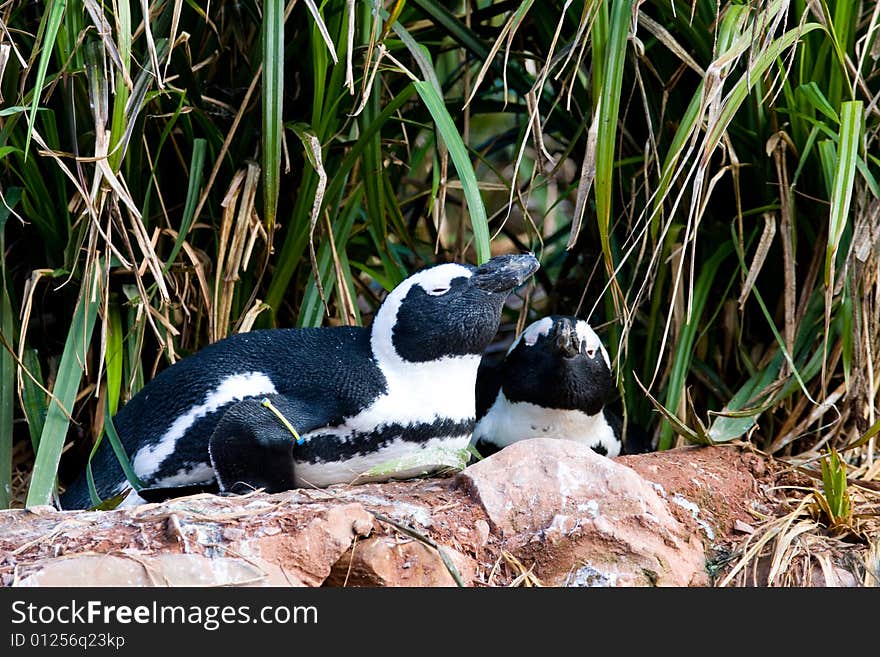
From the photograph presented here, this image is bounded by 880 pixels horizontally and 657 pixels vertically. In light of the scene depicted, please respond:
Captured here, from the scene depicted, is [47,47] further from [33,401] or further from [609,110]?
[609,110]

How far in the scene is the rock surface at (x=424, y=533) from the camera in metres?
1.90

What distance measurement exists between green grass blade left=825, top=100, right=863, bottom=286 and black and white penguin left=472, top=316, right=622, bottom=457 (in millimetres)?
638

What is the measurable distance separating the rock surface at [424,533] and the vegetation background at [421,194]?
0.32 metres

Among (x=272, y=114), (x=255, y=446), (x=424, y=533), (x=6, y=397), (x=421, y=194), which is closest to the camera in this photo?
(x=424, y=533)

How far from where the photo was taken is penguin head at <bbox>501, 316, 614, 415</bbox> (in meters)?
2.84

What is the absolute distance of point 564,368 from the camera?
2848 mm

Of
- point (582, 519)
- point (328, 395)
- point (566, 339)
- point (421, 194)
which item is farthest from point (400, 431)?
point (421, 194)

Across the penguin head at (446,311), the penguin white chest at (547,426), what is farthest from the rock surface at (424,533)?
the penguin white chest at (547,426)

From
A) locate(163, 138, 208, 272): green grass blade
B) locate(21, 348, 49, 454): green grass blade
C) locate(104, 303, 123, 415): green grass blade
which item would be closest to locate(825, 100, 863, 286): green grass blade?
locate(163, 138, 208, 272): green grass blade

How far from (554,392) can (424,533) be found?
0.87m

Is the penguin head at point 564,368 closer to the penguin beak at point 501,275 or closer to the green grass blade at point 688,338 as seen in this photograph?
the green grass blade at point 688,338

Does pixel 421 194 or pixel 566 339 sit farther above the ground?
pixel 421 194

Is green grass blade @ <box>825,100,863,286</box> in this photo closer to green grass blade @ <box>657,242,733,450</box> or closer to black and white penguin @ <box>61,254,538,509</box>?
green grass blade @ <box>657,242,733,450</box>

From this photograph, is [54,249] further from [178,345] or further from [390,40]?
[390,40]
